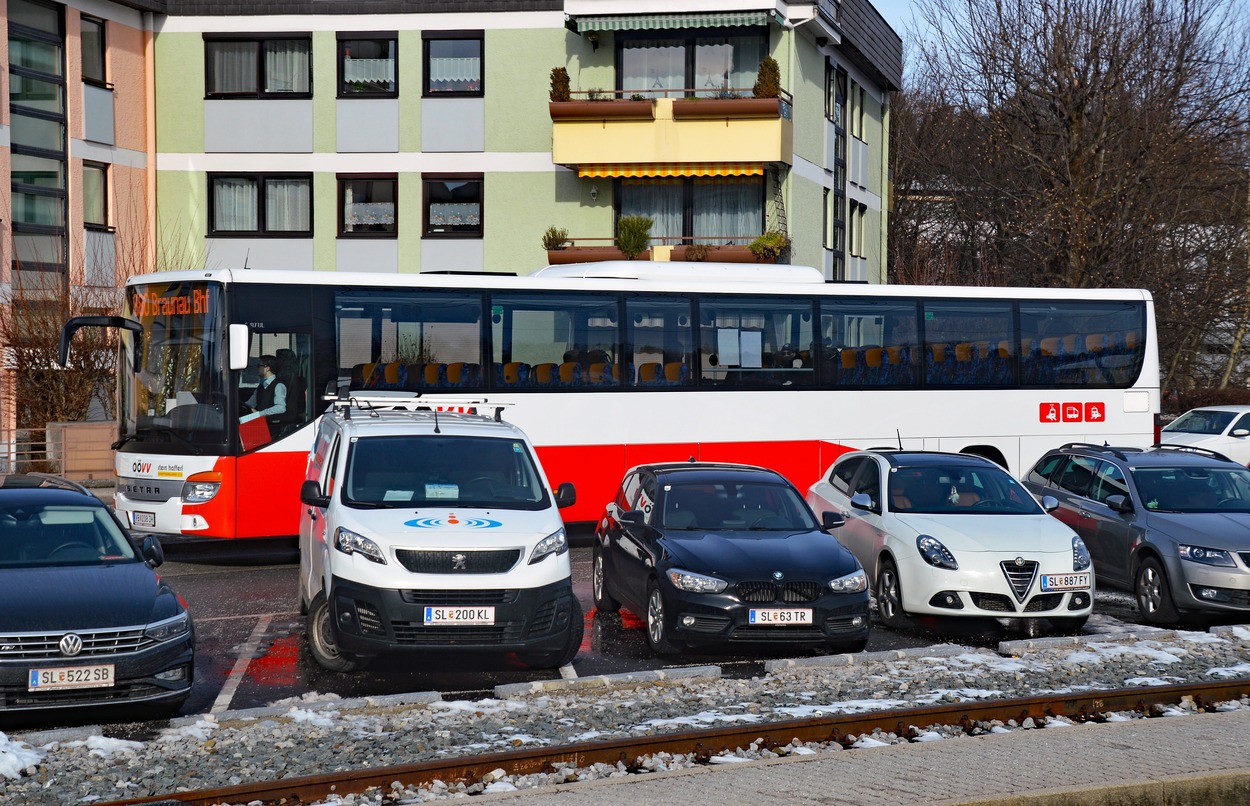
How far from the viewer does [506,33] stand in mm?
33188

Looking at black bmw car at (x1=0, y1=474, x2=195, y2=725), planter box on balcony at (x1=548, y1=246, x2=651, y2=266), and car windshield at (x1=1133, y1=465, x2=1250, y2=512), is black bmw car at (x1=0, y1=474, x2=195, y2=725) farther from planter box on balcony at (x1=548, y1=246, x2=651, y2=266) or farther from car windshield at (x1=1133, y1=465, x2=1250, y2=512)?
planter box on balcony at (x1=548, y1=246, x2=651, y2=266)

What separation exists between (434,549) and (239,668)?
204 centimetres

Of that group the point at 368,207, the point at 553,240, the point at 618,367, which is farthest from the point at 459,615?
the point at 368,207

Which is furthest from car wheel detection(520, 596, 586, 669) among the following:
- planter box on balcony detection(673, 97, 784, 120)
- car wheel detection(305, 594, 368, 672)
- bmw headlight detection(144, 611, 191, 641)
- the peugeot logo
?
planter box on balcony detection(673, 97, 784, 120)

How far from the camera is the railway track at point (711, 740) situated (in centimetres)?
775

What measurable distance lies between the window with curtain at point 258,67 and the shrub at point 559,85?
227 inches

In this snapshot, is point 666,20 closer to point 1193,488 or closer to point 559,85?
point 559,85

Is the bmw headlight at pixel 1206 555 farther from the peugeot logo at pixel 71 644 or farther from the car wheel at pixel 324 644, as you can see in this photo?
the peugeot logo at pixel 71 644

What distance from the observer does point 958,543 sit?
527 inches

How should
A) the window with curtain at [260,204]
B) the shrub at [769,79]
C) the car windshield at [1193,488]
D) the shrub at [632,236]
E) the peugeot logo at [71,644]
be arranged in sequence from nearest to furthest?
1. the peugeot logo at [71,644]
2. the car windshield at [1193,488]
3. the shrub at [769,79]
4. the shrub at [632,236]
5. the window with curtain at [260,204]

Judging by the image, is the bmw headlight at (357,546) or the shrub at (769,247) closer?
the bmw headlight at (357,546)

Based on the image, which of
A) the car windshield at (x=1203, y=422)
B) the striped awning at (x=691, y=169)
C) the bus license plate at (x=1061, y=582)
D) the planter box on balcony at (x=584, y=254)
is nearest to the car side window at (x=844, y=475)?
the bus license plate at (x=1061, y=582)

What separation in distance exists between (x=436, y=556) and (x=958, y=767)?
4383 millimetres

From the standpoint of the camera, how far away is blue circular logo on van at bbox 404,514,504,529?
440 inches
